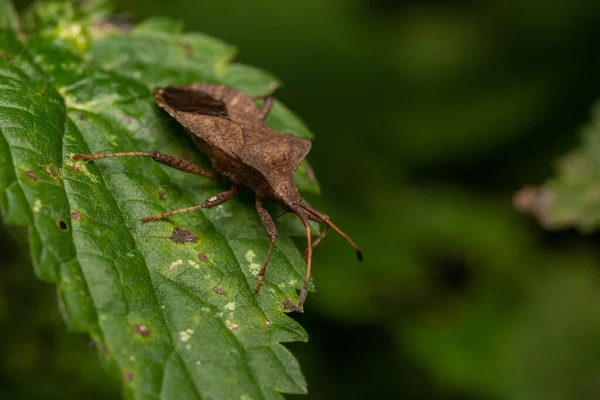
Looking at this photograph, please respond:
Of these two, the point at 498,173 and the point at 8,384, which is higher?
the point at 498,173

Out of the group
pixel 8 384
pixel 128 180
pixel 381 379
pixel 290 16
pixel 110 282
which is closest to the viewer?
pixel 110 282

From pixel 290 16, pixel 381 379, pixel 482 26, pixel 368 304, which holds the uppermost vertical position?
pixel 482 26

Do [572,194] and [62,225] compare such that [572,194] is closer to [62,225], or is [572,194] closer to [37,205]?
[62,225]

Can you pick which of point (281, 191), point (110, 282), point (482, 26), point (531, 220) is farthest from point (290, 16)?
point (110, 282)

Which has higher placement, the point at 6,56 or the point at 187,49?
the point at 187,49

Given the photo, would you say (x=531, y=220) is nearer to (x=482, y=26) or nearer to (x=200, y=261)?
(x=482, y=26)

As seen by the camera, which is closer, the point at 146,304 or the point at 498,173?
the point at 146,304

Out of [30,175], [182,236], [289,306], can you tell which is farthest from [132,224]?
[289,306]

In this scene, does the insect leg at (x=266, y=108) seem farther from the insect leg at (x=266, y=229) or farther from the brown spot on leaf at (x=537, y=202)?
the brown spot on leaf at (x=537, y=202)
